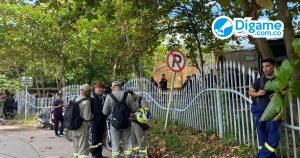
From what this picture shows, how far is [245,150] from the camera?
21.4ft

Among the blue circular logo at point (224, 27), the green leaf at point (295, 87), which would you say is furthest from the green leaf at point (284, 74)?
the blue circular logo at point (224, 27)

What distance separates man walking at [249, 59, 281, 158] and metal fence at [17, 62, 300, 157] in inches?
7.7

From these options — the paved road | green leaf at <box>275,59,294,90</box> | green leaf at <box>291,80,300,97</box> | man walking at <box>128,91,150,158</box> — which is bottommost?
the paved road

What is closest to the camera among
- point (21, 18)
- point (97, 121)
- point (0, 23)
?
point (97, 121)

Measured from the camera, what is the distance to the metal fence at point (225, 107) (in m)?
5.83

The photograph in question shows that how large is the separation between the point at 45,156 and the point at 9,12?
Result: 12.6 meters

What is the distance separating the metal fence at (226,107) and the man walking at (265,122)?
0.66 feet

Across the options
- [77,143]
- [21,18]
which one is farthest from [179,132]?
[21,18]

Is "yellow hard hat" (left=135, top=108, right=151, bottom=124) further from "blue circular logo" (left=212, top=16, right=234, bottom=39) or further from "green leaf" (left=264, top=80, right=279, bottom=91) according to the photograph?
"green leaf" (left=264, top=80, right=279, bottom=91)

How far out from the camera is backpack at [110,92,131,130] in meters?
7.41

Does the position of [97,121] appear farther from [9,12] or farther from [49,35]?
[9,12]

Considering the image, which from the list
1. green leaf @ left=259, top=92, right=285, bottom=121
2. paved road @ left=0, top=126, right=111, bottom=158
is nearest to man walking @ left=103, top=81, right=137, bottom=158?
paved road @ left=0, top=126, right=111, bottom=158

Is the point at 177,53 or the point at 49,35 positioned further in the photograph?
the point at 49,35

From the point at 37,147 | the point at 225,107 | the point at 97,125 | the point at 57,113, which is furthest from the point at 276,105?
the point at 57,113
